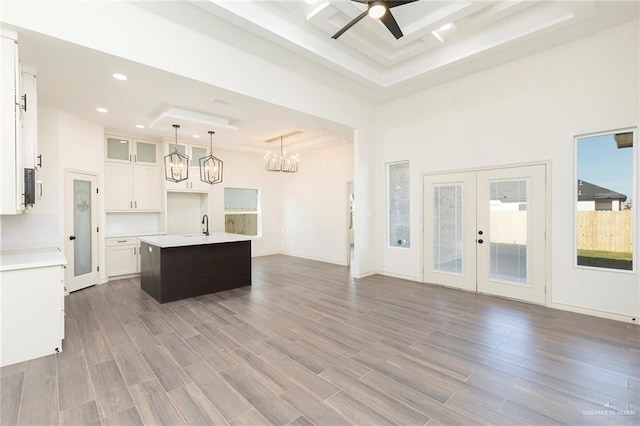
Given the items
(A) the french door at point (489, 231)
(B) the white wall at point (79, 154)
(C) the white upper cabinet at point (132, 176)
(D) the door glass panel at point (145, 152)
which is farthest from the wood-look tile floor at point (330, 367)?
(D) the door glass panel at point (145, 152)

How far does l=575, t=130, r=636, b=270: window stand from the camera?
3.67 metres

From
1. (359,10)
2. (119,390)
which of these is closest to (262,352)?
(119,390)

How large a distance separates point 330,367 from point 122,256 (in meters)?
5.50

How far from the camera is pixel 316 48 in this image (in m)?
4.13

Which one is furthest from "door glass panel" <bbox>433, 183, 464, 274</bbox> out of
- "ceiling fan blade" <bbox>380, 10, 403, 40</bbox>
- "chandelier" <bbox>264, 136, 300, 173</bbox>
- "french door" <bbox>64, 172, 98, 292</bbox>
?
"french door" <bbox>64, 172, 98, 292</bbox>

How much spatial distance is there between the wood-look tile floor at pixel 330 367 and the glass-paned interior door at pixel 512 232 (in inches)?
19.2

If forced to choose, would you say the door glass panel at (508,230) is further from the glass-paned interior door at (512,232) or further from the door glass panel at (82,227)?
the door glass panel at (82,227)

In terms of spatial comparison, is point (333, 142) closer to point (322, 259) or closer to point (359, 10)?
point (322, 259)

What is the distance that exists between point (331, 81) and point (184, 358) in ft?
15.3

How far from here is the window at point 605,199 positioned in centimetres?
367

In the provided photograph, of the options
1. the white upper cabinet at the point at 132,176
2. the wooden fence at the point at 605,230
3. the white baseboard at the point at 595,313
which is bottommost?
the white baseboard at the point at 595,313

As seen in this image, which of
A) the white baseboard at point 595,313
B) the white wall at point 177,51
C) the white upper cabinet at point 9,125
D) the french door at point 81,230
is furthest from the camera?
the french door at point 81,230

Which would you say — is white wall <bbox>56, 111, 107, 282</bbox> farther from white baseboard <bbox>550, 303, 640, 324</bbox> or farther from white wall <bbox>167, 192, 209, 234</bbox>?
white baseboard <bbox>550, 303, 640, 324</bbox>

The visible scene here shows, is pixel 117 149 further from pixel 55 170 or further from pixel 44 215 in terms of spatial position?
pixel 44 215
